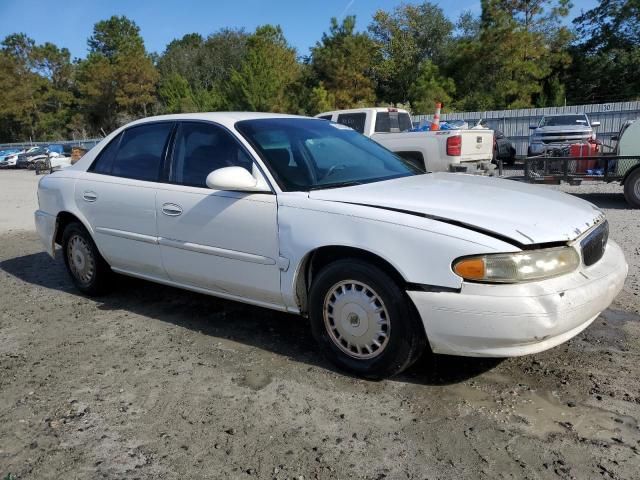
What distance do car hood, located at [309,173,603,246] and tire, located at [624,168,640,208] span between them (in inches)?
251

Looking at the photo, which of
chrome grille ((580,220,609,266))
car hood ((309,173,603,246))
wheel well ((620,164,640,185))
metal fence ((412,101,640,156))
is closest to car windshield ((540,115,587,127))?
metal fence ((412,101,640,156))

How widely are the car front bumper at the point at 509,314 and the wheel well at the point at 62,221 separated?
3.57 metres

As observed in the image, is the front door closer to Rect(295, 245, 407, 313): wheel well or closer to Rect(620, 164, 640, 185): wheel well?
Rect(295, 245, 407, 313): wheel well

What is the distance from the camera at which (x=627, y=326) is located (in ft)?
13.1

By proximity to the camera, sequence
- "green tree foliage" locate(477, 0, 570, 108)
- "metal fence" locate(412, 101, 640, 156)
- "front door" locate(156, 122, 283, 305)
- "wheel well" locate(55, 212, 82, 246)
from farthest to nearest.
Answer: "green tree foliage" locate(477, 0, 570, 108)
"metal fence" locate(412, 101, 640, 156)
"wheel well" locate(55, 212, 82, 246)
"front door" locate(156, 122, 283, 305)

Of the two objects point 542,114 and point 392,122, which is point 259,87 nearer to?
point 542,114

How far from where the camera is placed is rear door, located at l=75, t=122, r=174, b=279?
4.30 m

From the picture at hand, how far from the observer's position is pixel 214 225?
3.77 meters

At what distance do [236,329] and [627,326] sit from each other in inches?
114

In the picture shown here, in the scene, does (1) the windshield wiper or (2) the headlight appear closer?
(2) the headlight

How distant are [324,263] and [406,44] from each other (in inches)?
1653

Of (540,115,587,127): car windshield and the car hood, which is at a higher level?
(540,115,587,127): car windshield

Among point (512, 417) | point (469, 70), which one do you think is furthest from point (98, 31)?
point (512, 417)

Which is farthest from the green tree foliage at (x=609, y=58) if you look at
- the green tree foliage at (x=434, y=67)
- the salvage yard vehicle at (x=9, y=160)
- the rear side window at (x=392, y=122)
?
the salvage yard vehicle at (x=9, y=160)
